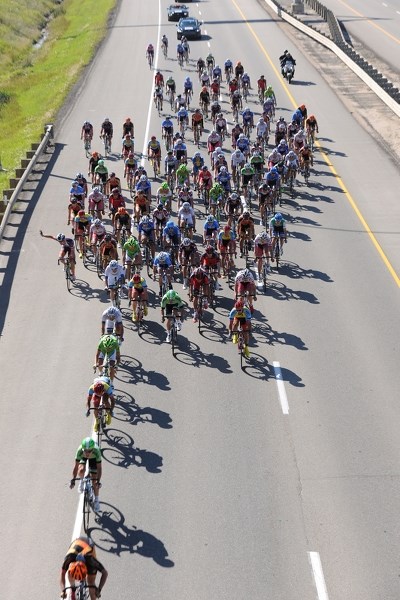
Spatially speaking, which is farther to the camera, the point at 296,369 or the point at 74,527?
the point at 296,369

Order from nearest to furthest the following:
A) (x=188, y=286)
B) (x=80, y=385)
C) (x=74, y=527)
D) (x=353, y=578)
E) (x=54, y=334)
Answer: (x=353, y=578) → (x=74, y=527) → (x=80, y=385) → (x=54, y=334) → (x=188, y=286)

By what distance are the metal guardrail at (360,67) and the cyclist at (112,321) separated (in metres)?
27.0

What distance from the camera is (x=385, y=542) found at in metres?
14.8

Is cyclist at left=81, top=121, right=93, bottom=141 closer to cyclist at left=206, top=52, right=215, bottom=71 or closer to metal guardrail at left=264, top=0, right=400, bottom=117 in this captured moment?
metal guardrail at left=264, top=0, right=400, bottom=117

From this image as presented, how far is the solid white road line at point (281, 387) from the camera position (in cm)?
1909

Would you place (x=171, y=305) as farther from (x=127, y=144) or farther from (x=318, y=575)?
(x=127, y=144)

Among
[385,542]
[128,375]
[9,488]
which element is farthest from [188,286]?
[385,542]

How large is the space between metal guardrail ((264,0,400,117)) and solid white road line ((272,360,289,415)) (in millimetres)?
25878

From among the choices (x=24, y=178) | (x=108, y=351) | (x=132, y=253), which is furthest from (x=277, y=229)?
(x=24, y=178)

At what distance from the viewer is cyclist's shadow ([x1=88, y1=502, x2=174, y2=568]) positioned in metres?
14.7

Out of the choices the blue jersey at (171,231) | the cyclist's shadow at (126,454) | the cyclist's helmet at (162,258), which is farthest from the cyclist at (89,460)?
the blue jersey at (171,231)

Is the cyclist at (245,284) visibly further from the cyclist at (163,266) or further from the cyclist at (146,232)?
the cyclist at (146,232)

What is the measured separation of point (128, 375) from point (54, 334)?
114 inches

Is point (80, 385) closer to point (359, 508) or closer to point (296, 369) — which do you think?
point (296, 369)
